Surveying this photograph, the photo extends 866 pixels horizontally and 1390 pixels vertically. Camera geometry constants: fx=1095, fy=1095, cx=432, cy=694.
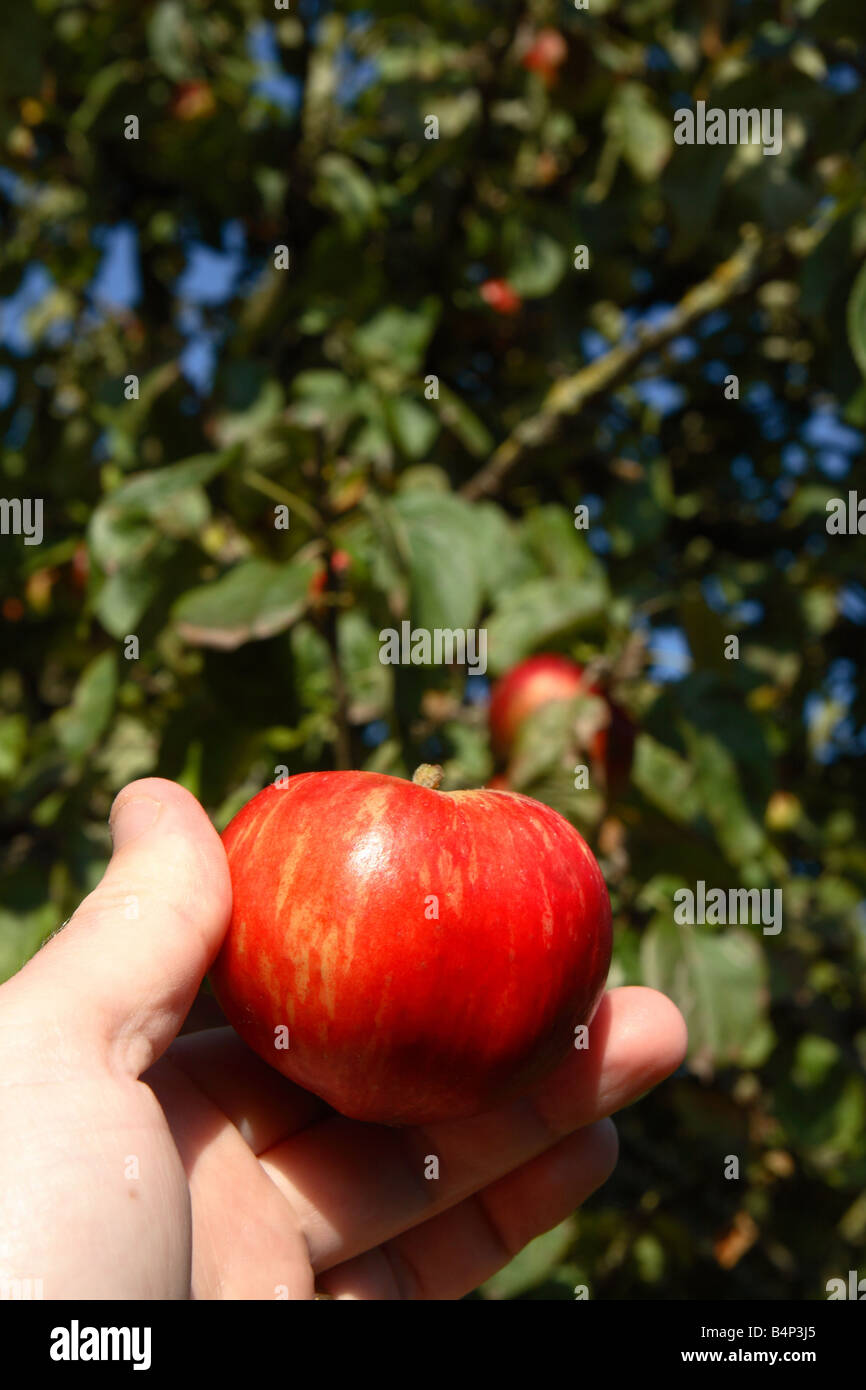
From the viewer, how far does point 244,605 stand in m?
1.29

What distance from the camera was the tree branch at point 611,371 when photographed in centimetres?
190

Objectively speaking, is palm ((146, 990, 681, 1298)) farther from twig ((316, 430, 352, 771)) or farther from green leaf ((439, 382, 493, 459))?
green leaf ((439, 382, 493, 459))

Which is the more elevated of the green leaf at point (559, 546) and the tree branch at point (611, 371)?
the tree branch at point (611, 371)

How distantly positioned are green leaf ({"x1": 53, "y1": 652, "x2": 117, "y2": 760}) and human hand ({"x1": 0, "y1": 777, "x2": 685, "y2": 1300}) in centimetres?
48

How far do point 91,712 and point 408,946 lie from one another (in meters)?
0.81

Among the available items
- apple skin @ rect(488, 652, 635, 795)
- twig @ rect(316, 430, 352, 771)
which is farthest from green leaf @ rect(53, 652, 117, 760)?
apple skin @ rect(488, 652, 635, 795)

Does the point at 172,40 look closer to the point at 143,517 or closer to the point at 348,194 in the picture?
the point at 348,194

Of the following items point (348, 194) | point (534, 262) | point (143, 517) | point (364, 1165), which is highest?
point (348, 194)

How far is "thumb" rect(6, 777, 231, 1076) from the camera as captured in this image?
0.84 m

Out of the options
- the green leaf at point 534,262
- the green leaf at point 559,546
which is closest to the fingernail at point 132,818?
the green leaf at point 559,546

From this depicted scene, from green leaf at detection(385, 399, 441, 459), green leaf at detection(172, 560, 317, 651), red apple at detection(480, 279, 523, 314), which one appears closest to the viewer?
green leaf at detection(172, 560, 317, 651)

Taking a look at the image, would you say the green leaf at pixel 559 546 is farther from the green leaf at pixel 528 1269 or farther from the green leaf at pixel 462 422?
the green leaf at pixel 528 1269
